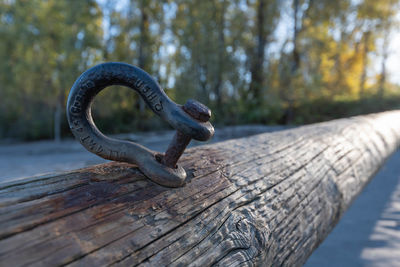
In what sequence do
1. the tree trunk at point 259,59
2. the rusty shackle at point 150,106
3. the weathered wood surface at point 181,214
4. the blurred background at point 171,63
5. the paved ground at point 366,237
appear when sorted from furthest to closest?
the tree trunk at point 259,59 → the blurred background at point 171,63 → the paved ground at point 366,237 → the rusty shackle at point 150,106 → the weathered wood surface at point 181,214

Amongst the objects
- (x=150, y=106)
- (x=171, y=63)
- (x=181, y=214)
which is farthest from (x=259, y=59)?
(x=181, y=214)

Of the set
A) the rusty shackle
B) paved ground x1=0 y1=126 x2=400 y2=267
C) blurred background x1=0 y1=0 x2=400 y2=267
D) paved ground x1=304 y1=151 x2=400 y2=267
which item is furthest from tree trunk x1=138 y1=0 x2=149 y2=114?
the rusty shackle

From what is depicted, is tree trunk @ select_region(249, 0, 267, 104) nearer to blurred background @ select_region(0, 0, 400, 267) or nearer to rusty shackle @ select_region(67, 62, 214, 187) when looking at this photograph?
blurred background @ select_region(0, 0, 400, 267)

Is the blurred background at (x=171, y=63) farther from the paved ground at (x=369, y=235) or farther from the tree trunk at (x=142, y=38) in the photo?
the paved ground at (x=369, y=235)

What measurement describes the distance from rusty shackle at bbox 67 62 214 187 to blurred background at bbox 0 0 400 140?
10049 millimetres

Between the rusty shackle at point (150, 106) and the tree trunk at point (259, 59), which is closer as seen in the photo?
the rusty shackle at point (150, 106)

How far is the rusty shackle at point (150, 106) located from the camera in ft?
3.17

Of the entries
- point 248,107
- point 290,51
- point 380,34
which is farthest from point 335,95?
point 380,34

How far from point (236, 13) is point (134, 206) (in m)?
13.8

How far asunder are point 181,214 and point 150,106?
0.37 m

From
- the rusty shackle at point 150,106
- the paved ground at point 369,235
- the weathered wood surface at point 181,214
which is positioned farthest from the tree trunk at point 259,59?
the rusty shackle at point 150,106

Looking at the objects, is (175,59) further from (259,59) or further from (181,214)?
(181,214)

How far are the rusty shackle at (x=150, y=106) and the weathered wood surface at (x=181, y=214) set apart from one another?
5 cm

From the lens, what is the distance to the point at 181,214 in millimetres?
953
